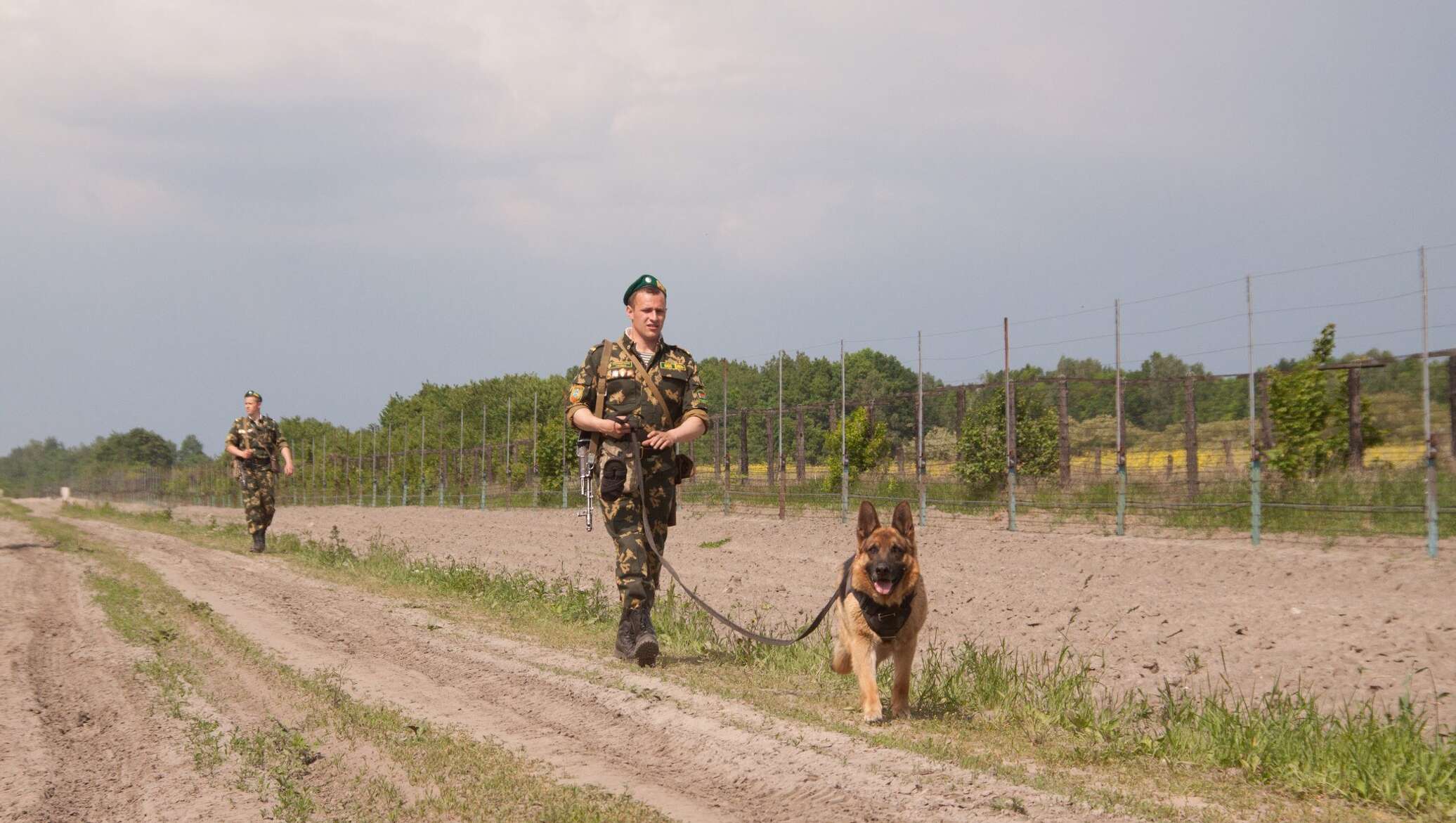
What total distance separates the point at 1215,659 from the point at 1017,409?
570 inches

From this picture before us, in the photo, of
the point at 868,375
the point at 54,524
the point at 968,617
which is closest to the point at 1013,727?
the point at 968,617

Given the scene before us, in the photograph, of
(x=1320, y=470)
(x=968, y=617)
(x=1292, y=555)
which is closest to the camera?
(x=968, y=617)

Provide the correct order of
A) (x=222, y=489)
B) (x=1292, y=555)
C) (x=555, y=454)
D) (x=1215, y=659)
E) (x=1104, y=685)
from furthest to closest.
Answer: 1. (x=222, y=489)
2. (x=555, y=454)
3. (x=1292, y=555)
4. (x=1215, y=659)
5. (x=1104, y=685)

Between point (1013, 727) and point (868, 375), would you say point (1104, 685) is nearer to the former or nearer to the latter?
point (1013, 727)

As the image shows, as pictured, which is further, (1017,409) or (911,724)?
(1017,409)

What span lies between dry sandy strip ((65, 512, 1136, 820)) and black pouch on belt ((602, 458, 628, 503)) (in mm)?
1133

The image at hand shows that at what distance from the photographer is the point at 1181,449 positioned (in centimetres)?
1967

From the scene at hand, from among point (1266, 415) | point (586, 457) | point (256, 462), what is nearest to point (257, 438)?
point (256, 462)

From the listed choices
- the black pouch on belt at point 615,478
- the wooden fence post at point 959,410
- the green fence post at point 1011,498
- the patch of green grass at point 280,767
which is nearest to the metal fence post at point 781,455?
the wooden fence post at point 959,410

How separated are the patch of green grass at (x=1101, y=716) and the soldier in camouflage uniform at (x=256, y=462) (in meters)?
9.71

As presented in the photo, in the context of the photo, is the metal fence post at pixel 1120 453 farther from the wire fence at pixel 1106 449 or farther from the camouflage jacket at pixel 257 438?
the camouflage jacket at pixel 257 438

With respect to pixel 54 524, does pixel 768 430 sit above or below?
above

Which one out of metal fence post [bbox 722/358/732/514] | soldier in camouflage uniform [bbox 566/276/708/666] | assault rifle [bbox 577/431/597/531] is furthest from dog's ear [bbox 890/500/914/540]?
metal fence post [bbox 722/358/732/514]

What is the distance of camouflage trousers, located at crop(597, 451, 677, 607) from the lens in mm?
7422
